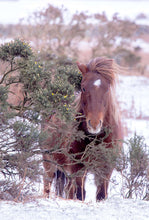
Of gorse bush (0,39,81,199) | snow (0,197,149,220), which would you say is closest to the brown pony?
gorse bush (0,39,81,199)

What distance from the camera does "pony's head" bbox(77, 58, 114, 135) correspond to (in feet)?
12.2

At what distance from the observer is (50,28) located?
10.8 meters

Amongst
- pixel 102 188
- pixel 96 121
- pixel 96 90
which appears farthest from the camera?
pixel 102 188

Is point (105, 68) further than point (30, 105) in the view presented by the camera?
Yes

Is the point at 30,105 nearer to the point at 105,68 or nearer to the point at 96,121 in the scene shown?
the point at 96,121

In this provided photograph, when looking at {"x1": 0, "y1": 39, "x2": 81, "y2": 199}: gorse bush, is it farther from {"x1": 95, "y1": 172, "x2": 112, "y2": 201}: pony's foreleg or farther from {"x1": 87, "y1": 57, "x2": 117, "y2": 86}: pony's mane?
{"x1": 95, "y1": 172, "x2": 112, "y2": 201}: pony's foreleg

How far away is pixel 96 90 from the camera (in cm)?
386

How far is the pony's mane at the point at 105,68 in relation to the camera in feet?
13.4

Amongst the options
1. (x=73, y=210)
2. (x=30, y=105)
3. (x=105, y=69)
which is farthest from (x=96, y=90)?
(x=73, y=210)

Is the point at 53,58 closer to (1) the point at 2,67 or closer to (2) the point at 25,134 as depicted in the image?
(1) the point at 2,67

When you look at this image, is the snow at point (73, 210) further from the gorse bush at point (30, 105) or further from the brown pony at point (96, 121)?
the brown pony at point (96, 121)

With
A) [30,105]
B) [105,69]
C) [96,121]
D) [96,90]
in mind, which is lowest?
[96,121]

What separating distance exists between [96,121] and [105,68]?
88cm

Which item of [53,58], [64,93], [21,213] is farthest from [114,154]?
[53,58]
